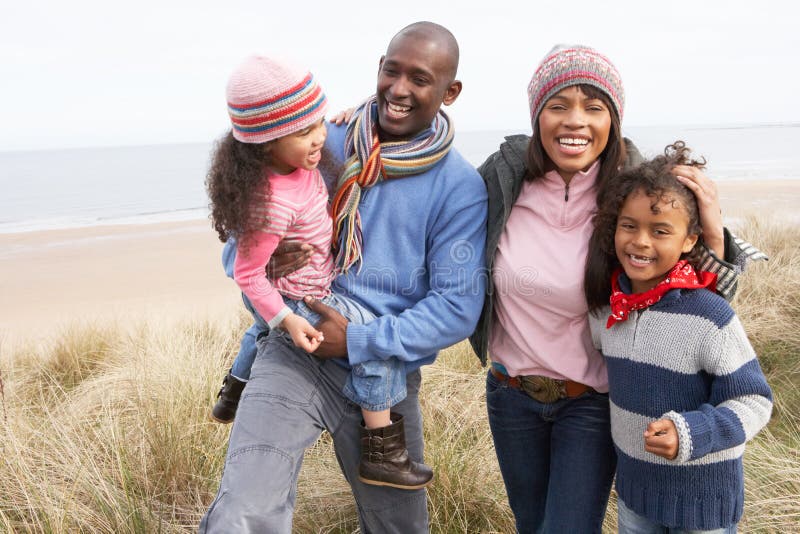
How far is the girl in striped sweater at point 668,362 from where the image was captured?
2100mm

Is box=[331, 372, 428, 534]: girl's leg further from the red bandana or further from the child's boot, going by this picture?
the red bandana

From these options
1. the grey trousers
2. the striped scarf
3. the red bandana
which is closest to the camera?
the grey trousers

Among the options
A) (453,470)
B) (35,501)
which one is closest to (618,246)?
(453,470)

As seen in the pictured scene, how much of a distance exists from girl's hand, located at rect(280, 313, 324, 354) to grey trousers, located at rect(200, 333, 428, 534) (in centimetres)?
12

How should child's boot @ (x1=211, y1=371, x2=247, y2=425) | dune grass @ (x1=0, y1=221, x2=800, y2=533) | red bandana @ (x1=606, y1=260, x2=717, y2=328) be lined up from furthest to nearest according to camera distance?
dune grass @ (x1=0, y1=221, x2=800, y2=533) → child's boot @ (x1=211, y1=371, x2=247, y2=425) → red bandana @ (x1=606, y1=260, x2=717, y2=328)

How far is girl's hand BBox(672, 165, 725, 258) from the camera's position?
7.57ft

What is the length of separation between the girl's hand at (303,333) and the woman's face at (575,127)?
3.48 ft

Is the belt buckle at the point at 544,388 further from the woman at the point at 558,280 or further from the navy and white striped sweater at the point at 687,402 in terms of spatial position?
the navy and white striped sweater at the point at 687,402

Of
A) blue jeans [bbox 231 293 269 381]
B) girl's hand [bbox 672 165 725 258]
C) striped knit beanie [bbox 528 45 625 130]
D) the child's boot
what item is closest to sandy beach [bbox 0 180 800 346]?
the child's boot

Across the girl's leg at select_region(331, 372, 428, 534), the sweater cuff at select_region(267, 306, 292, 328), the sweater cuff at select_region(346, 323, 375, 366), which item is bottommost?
the girl's leg at select_region(331, 372, 428, 534)

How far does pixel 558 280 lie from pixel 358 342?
0.74 metres

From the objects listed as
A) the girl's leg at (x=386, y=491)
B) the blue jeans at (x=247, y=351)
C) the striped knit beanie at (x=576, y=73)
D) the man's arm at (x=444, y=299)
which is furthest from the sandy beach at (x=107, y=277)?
the striped knit beanie at (x=576, y=73)

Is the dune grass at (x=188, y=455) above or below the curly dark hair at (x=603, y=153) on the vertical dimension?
below

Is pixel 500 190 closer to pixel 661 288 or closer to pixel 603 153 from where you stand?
pixel 603 153
